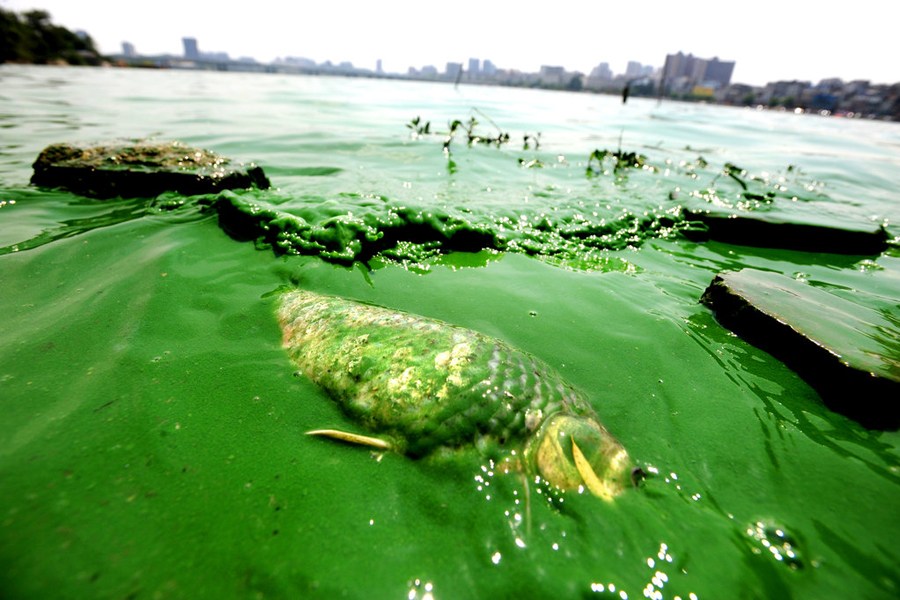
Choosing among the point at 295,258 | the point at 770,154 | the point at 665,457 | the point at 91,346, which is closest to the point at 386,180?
the point at 295,258

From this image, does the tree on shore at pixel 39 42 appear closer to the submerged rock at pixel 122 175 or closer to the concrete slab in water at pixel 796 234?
the submerged rock at pixel 122 175

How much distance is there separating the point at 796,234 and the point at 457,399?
169 inches

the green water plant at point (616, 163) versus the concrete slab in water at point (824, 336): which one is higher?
the green water plant at point (616, 163)

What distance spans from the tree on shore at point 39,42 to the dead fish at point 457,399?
59.3m

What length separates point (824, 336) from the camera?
2029mm

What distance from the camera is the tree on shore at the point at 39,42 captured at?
38469 millimetres

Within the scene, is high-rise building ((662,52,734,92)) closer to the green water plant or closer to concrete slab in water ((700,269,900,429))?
the green water plant

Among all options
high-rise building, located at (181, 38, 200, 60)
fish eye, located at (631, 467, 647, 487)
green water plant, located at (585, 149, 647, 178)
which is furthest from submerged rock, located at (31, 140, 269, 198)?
high-rise building, located at (181, 38, 200, 60)

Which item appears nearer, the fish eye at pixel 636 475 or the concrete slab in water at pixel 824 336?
the fish eye at pixel 636 475

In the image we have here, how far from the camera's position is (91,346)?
185cm

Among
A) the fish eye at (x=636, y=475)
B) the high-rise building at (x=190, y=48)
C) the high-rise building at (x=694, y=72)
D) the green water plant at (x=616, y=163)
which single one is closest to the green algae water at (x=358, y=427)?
the fish eye at (x=636, y=475)

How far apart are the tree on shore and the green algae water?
57067 millimetres

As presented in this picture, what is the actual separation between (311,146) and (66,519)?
701cm

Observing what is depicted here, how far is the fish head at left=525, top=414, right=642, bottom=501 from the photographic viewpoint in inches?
53.8
